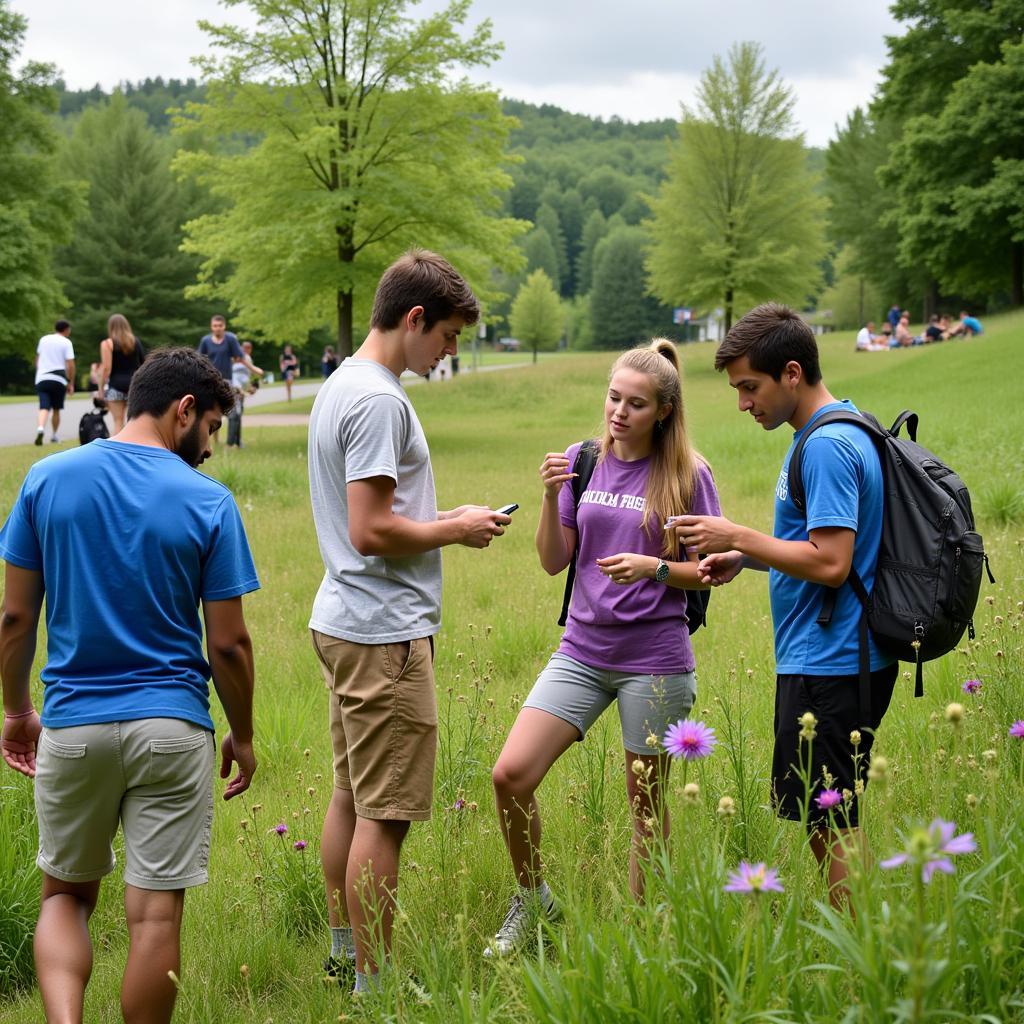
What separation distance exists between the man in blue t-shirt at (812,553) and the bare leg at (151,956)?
1.64 metres

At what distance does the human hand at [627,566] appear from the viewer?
3248mm

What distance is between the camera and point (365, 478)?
305 cm

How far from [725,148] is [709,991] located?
1844 inches

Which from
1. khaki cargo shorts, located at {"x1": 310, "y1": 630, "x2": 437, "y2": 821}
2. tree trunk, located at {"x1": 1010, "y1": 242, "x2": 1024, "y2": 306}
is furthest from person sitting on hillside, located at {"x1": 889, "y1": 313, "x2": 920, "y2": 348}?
khaki cargo shorts, located at {"x1": 310, "y1": 630, "x2": 437, "y2": 821}

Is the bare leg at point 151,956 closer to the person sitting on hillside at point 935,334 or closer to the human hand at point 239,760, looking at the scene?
the human hand at point 239,760

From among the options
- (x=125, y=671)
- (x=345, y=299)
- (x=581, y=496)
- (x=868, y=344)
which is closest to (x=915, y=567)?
(x=581, y=496)

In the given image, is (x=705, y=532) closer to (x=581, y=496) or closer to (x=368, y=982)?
(x=581, y=496)

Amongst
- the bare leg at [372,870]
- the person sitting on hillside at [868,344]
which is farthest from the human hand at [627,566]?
the person sitting on hillside at [868,344]

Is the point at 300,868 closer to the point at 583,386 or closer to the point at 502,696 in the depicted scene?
the point at 502,696

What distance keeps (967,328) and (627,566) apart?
3960 cm

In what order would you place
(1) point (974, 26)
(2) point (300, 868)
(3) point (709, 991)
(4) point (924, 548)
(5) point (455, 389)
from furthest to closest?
(1) point (974, 26)
(5) point (455, 389)
(2) point (300, 868)
(4) point (924, 548)
(3) point (709, 991)

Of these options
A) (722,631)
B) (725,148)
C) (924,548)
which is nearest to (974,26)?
(725,148)

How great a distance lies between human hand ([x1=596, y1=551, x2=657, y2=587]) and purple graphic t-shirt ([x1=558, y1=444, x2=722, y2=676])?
24 cm

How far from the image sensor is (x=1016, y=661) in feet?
14.2
